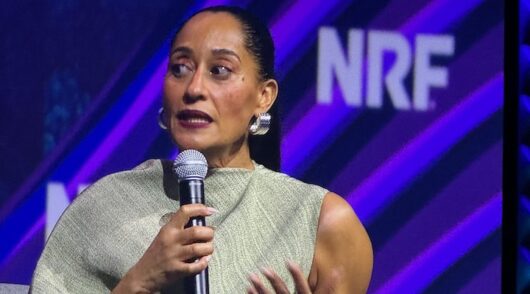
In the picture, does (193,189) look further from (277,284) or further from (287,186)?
(287,186)

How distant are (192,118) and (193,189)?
39 centimetres

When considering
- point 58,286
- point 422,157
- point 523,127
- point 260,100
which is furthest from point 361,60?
point 523,127

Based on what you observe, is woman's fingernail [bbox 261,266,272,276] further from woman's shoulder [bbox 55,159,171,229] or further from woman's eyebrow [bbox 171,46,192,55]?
woman's eyebrow [bbox 171,46,192,55]

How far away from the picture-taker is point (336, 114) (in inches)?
102

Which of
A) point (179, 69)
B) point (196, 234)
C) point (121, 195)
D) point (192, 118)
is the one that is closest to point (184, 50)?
point (179, 69)

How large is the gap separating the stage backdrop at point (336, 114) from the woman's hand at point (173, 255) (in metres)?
0.78

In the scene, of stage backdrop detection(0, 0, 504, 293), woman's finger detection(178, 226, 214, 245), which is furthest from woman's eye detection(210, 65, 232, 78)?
stage backdrop detection(0, 0, 504, 293)

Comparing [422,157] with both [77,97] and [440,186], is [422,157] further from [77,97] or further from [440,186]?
[77,97]

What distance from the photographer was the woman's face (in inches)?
73.6

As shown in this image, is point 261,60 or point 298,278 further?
point 261,60

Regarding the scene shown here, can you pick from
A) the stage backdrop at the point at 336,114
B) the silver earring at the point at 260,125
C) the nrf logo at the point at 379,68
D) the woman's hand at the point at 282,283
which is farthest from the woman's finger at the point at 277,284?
the nrf logo at the point at 379,68

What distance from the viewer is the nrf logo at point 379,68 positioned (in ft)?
8.55

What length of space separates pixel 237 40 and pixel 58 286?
0.56m

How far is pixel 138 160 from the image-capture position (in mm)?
2502
